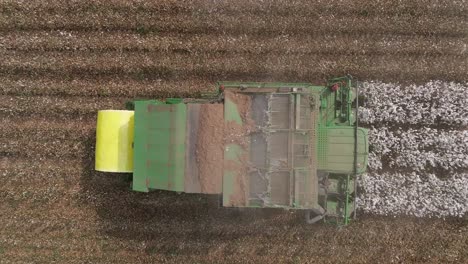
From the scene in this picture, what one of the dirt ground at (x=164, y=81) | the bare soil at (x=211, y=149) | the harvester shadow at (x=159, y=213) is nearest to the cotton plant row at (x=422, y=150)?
the dirt ground at (x=164, y=81)

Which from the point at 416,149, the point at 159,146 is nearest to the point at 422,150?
the point at 416,149

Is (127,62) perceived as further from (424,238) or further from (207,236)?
(424,238)

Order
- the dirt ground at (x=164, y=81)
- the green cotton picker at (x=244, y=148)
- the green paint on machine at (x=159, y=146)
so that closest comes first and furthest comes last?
the green cotton picker at (x=244, y=148)
the green paint on machine at (x=159, y=146)
the dirt ground at (x=164, y=81)

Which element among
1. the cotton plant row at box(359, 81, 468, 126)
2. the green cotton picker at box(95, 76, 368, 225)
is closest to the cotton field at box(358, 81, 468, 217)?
the cotton plant row at box(359, 81, 468, 126)

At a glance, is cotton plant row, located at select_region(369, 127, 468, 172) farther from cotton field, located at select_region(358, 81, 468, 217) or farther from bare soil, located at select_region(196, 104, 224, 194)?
bare soil, located at select_region(196, 104, 224, 194)

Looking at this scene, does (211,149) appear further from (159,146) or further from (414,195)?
(414,195)

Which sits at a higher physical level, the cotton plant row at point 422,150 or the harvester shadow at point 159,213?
the cotton plant row at point 422,150

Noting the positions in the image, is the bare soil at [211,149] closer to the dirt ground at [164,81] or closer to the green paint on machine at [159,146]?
the green paint on machine at [159,146]

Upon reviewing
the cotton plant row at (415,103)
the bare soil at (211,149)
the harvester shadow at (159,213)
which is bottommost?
the harvester shadow at (159,213)
